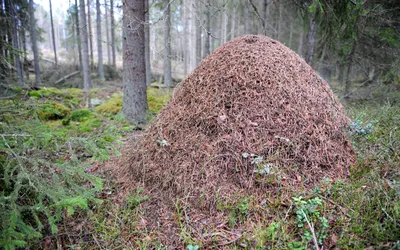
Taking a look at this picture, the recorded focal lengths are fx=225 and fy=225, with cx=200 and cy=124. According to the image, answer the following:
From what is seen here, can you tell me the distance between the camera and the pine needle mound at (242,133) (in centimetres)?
285

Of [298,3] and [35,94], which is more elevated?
[298,3]

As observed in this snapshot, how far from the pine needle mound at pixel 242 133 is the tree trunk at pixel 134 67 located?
2887mm

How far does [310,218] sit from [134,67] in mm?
5502

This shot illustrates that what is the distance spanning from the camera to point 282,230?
2.29 meters

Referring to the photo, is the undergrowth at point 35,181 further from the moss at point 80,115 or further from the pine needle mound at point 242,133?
the moss at point 80,115

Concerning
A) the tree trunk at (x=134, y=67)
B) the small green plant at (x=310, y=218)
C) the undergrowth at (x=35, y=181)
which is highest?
the tree trunk at (x=134, y=67)

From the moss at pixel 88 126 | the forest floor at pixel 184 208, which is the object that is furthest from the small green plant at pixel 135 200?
the moss at pixel 88 126

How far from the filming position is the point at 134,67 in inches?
245

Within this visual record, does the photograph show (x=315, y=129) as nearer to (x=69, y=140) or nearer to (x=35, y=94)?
(x=69, y=140)

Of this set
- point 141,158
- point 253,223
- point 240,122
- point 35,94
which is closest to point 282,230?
point 253,223

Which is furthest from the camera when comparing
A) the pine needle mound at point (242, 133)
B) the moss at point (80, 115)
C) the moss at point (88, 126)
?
the moss at point (80, 115)

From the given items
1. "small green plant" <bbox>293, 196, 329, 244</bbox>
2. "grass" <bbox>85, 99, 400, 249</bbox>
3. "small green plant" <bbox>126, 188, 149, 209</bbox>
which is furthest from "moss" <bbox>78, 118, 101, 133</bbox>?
"small green plant" <bbox>293, 196, 329, 244</bbox>

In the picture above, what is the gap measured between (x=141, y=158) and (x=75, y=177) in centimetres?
106

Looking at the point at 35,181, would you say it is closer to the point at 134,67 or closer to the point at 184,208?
the point at 184,208
